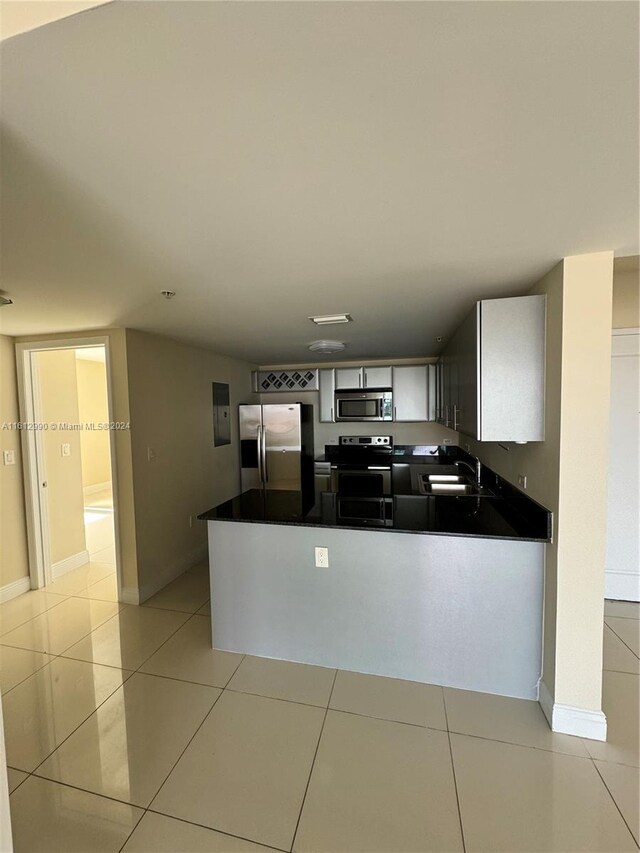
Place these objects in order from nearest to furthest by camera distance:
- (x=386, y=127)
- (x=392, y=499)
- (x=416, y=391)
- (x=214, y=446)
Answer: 1. (x=386, y=127)
2. (x=392, y=499)
3. (x=214, y=446)
4. (x=416, y=391)

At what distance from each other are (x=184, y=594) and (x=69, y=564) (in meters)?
1.45

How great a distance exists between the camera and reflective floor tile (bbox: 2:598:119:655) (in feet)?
8.35

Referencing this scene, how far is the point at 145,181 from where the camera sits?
106 centimetres

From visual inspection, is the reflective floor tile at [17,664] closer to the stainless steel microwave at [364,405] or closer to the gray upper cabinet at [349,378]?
the stainless steel microwave at [364,405]

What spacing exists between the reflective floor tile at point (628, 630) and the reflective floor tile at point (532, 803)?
115 cm

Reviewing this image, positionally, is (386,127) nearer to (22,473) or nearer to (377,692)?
(377,692)

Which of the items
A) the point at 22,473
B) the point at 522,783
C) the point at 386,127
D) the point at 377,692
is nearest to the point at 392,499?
the point at 377,692

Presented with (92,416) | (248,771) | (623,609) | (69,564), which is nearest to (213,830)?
(248,771)

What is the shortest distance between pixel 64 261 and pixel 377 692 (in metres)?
2.64

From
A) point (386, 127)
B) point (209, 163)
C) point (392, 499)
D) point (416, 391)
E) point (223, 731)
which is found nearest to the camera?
point (386, 127)

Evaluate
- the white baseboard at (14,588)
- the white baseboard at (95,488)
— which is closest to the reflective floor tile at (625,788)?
the white baseboard at (14,588)

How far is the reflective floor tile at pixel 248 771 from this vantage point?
1.40 meters

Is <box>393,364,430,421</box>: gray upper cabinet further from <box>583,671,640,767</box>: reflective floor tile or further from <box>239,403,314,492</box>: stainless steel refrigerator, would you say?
<box>583,671,640,767</box>: reflective floor tile

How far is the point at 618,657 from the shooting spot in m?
2.27
